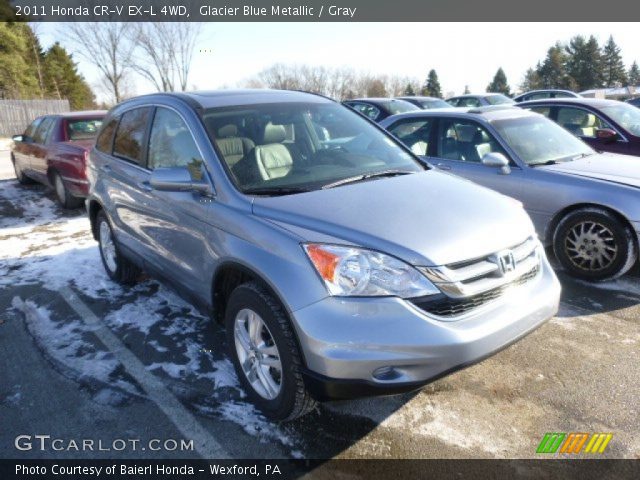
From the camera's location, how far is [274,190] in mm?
2920

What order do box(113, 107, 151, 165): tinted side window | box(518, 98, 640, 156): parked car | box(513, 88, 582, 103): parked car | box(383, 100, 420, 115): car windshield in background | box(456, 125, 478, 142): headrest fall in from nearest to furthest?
1. box(113, 107, 151, 165): tinted side window
2. box(456, 125, 478, 142): headrest
3. box(518, 98, 640, 156): parked car
4. box(383, 100, 420, 115): car windshield in background
5. box(513, 88, 582, 103): parked car

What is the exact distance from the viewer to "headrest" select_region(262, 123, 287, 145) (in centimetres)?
337

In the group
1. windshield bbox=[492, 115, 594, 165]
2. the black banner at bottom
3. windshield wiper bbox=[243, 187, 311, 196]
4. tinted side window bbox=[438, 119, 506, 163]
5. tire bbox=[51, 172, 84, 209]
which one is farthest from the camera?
tire bbox=[51, 172, 84, 209]

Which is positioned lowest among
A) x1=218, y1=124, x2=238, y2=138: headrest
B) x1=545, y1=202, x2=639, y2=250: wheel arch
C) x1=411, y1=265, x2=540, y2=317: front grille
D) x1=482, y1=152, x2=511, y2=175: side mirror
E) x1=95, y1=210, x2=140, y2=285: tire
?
x1=95, y1=210, x2=140, y2=285: tire

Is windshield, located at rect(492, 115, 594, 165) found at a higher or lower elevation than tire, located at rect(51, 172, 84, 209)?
higher

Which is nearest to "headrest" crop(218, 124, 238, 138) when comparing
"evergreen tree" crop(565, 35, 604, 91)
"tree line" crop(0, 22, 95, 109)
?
"tree line" crop(0, 22, 95, 109)

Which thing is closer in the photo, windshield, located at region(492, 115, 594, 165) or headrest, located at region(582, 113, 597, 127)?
windshield, located at region(492, 115, 594, 165)

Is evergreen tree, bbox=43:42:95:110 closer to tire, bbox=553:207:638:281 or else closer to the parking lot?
the parking lot

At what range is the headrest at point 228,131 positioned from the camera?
328cm

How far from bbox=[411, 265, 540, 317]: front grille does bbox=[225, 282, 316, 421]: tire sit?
67 centimetres

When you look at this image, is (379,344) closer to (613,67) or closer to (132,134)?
(132,134)

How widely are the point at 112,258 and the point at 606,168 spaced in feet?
16.8

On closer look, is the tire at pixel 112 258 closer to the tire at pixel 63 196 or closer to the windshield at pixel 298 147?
the windshield at pixel 298 147
